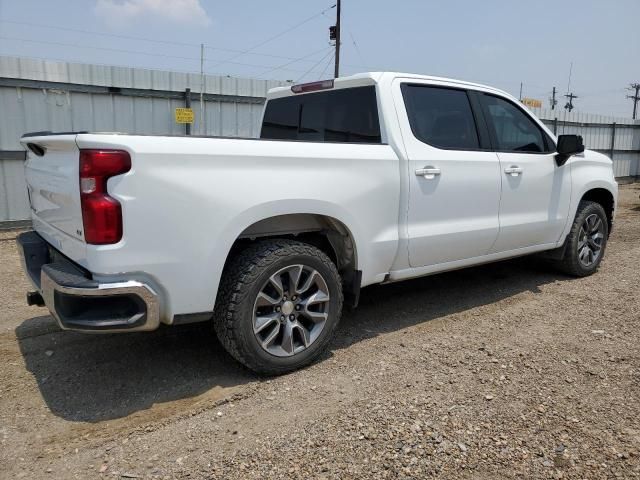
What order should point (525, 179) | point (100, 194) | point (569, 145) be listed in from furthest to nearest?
point (569, 145)
point (525, 179)
point (100, 194)

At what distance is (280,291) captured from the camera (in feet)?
10.4

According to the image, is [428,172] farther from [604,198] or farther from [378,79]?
[604,198]

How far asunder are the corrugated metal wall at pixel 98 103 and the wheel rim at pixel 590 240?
554 cm

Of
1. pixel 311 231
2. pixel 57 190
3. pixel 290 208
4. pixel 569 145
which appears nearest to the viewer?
pixel 57 190

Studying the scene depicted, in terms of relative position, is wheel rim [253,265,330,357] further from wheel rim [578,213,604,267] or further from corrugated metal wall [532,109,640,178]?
corrugated metal wall [532,109,640,178]

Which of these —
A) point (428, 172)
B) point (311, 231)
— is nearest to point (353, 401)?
point (311, 231)

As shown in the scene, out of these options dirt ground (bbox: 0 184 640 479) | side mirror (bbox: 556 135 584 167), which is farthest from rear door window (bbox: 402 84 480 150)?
dirt ground (bbox: 0 184 640 479)

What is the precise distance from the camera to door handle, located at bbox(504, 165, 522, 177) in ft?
14.5

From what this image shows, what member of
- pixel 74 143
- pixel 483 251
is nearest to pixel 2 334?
pixel 74 143

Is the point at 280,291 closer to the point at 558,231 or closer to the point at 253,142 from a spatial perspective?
the point at 253,142

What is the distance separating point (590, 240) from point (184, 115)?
6.79 meters

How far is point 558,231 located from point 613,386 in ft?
7.39

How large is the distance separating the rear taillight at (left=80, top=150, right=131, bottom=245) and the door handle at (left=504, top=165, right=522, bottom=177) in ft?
10.3

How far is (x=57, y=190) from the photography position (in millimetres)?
2938
